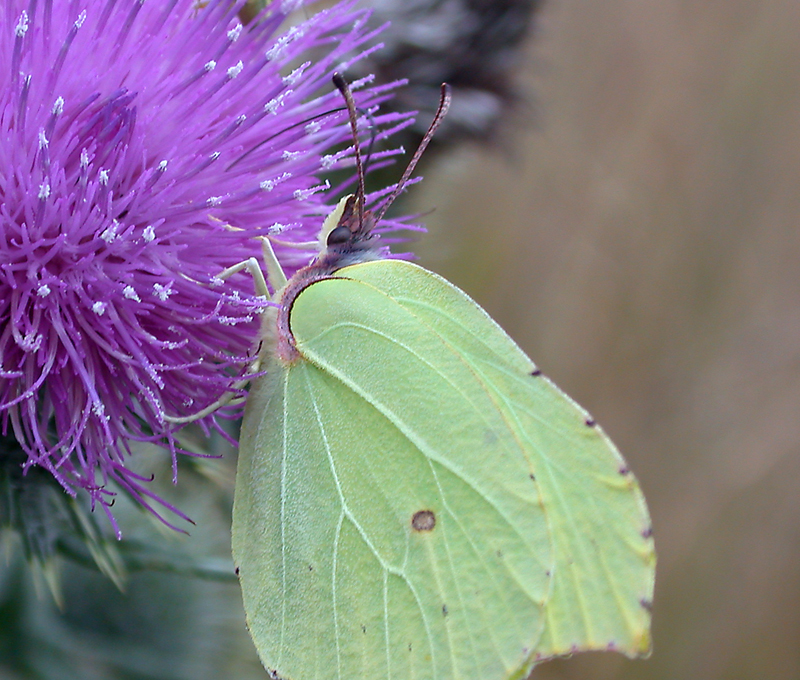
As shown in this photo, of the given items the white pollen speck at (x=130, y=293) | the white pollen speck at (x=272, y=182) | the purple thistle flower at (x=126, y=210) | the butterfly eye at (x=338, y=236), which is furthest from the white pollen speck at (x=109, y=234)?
the butterfly eye at (x=338, y=236)

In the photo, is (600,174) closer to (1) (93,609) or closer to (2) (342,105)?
(2) (342,105)

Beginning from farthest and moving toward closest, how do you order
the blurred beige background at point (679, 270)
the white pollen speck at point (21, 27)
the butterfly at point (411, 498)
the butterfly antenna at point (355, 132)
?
the blurred beige background at point (679, 270) < the butterfly antenna at point (355, 132) < the butterfly at point (411, 498) < the white pollen speck at point (21, 27)

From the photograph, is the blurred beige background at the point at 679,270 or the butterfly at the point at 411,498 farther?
the blurred beige background at the point at 679,270

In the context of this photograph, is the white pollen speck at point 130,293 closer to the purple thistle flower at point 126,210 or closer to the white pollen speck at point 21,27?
the purple thistle flower at point 126,210

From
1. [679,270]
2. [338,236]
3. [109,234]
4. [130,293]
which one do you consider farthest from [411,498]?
[679,270]

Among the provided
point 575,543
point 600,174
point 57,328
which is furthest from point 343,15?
point 600,174

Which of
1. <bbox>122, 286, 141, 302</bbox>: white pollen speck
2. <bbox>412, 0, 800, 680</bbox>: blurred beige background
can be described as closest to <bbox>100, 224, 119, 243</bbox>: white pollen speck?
<bbox>122, 286, 141, 302</bbox>: white pollen speck

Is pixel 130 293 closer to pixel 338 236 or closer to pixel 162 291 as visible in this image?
pixel 162 291
